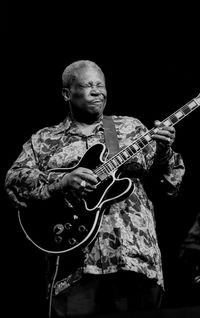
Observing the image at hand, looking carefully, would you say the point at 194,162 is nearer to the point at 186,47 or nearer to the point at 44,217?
the point at 186,47

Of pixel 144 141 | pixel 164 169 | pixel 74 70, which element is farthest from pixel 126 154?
pixel 74 70

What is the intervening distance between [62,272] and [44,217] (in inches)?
12.4

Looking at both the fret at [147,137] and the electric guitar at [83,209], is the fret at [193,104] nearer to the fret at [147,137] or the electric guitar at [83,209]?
the electric guitar at [83,209]

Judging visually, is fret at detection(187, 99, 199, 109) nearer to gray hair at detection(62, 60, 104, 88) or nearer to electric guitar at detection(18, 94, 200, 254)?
electric guitar at detection(18, 94, 200, 254)

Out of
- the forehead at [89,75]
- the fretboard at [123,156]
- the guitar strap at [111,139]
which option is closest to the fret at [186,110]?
the fretboard at [123,156]

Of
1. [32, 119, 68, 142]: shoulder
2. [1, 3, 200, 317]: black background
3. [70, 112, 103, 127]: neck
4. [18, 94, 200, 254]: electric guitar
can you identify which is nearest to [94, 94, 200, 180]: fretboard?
[18, 94, 200, 254]: electric guitar

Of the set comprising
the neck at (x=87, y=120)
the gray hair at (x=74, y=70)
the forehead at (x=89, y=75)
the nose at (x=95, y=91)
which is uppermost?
the gray hair at (x=74, y=70)

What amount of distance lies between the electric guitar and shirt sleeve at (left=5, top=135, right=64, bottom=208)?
51 mm

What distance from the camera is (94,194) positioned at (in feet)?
9.88

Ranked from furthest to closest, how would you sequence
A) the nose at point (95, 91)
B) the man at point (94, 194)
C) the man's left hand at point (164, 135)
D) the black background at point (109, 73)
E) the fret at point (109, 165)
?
1. the black background at point (109, 73)
2. the nose at point (95, 91)
3. the fret at point (109, 165)
4. the man's left hand at point (164, 135)
5. the man at point (94, 194)

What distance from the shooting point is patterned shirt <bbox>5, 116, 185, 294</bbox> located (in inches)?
113

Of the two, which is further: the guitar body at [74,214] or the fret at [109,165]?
the fret at [109,165]

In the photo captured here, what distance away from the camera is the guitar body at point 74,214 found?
2926 millimetres

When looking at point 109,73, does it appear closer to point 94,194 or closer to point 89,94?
point 89,94
